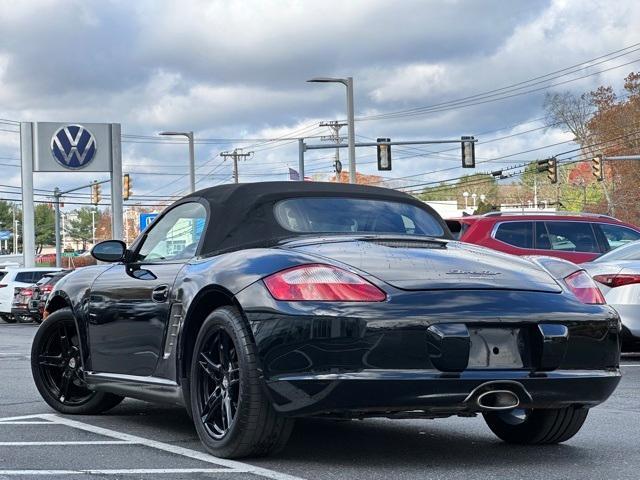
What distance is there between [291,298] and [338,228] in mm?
1251

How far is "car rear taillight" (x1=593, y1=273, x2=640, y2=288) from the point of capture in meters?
11.9

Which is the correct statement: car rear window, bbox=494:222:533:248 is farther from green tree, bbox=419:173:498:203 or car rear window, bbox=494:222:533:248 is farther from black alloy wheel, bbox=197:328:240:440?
green tree, bbox=419:173:498:203

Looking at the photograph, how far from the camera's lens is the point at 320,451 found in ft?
19.6

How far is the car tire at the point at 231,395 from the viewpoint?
5336 mm

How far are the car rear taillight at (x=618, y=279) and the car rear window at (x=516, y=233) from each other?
3772mm

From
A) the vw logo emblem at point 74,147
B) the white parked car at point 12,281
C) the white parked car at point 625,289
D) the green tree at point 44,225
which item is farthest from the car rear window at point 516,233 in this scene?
the green tree at point 44,225


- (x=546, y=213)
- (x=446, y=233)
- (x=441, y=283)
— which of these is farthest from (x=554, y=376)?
(x=546, y=213)

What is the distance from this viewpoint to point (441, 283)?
5.34 metres

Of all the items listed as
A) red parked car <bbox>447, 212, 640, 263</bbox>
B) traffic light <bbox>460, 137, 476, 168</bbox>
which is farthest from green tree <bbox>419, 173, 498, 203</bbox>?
red parked car <bbox>447, 212, 640, 263</bbox>

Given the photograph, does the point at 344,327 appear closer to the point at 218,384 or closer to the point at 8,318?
the point at 218,384

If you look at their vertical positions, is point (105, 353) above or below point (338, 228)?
below

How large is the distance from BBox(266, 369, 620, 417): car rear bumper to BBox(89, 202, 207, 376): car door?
4.17 ft

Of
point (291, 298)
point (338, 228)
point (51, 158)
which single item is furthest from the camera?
point (51, 158)

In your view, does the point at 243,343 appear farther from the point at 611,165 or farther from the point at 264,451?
the point at 611,165
